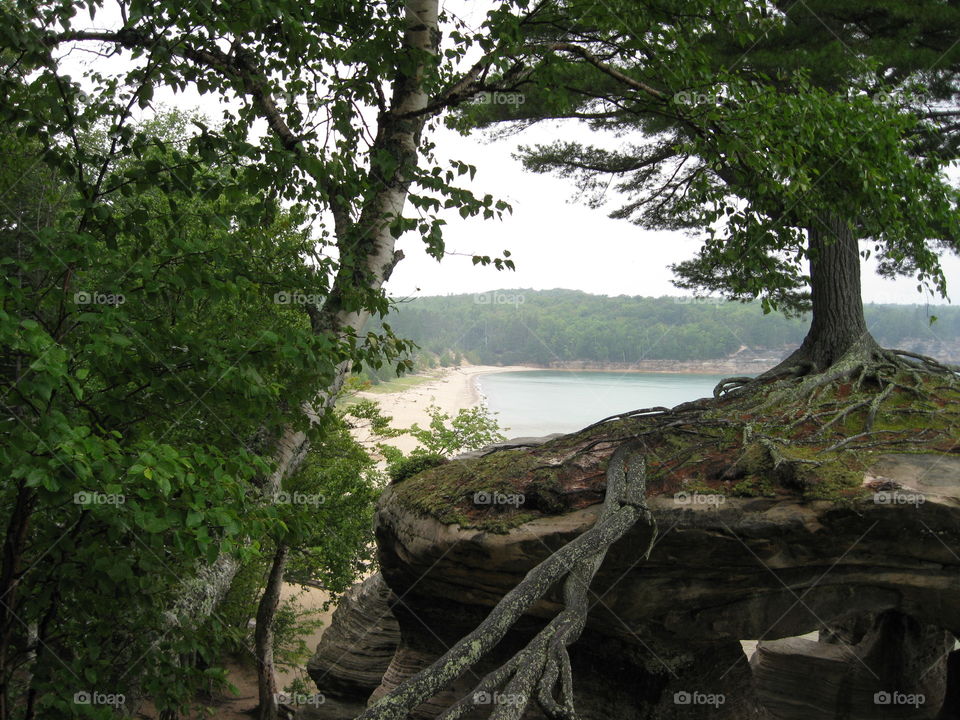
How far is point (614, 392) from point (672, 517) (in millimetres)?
43024

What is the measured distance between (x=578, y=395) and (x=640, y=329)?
868 inches

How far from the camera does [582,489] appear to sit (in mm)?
5566

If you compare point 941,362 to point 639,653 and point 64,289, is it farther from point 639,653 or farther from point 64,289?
point 64,289

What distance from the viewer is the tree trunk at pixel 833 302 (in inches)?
307

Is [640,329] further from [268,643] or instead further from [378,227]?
[378,227]

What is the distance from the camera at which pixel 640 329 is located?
90.5 ft

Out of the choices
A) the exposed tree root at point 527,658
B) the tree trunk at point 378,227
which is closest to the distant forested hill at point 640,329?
the tree trunk at point 378,227

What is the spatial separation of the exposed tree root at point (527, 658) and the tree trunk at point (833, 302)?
4.70 meters

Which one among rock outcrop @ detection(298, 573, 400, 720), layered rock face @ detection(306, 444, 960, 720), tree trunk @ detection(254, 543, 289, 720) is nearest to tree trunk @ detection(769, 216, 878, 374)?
layered rock face @ detection(306, 444, 960, 720)

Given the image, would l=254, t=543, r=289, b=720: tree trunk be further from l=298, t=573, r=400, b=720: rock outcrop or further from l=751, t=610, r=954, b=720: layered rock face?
l=751, t=610, r=954, b=720: layered rock face

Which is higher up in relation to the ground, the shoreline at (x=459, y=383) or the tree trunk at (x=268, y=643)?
the shoreline at (x=459, y=383)

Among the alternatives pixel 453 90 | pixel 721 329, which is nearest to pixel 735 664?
pixel 453 90

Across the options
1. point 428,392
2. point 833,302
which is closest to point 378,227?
point 833,302

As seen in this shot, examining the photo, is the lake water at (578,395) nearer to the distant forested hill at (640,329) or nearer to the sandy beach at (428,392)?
the sandy beach at (428,392)
